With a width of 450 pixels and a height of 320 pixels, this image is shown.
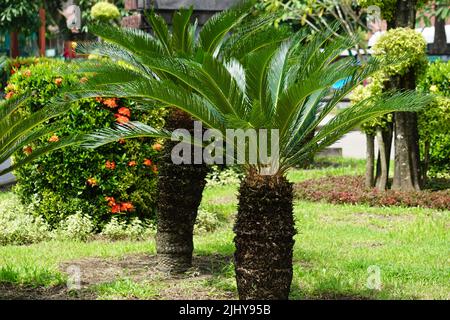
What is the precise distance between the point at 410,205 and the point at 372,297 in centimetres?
488

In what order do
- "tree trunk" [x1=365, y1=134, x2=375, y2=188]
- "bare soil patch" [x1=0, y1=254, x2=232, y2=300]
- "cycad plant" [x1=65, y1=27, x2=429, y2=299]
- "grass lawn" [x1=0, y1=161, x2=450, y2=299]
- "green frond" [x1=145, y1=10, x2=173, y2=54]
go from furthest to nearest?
1. "tree trunk" [x1=365, y1=134, x2=375, y2=188]
2. "green frond" [x1=145, y1=10, x2=173, y2=54]
3. "grass lawn" [x1=0, y1=161, x2=450, y2=299]
4. "bare soil patch" [x1=0, y1=254, x2=232, y2=300]
5. "cycad plant" [x1=65, y1=27, x2=429, y2=299]

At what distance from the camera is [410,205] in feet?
40.1

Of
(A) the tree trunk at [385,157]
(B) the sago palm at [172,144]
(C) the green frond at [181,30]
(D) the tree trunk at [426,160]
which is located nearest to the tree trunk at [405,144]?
(A) the tree trunk at [385,157]

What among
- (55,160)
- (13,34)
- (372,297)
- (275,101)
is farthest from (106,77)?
(13,34)

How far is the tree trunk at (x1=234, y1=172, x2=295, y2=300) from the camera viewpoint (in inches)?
260

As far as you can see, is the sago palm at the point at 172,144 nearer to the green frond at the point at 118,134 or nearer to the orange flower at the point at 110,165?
the green frond at the point at 118,134

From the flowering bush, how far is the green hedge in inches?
119

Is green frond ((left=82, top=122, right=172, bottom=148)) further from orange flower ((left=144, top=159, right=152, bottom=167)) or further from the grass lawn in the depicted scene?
orange flower ((left=144, top=159, right=152, bottom=167))

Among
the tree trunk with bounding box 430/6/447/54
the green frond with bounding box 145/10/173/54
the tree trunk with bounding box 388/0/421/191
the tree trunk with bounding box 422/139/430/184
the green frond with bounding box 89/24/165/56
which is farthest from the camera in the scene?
the tree trunk with bounding box 430/6/447/54

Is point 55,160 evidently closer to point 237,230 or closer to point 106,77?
point 106,77

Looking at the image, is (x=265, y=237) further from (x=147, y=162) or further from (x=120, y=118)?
(x=147, y=162)

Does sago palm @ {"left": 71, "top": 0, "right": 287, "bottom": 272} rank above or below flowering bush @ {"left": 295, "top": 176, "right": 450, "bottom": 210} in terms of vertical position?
above

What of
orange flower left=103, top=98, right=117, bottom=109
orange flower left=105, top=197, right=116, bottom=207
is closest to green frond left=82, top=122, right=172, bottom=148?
orange flower left=103, top=98, right=117, bottom=109

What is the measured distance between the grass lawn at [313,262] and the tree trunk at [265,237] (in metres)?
0.96
